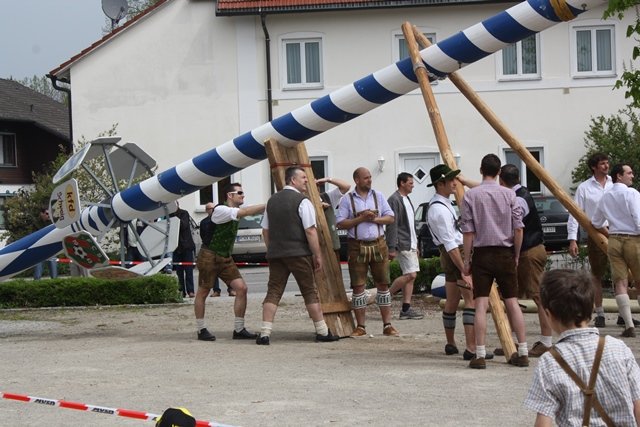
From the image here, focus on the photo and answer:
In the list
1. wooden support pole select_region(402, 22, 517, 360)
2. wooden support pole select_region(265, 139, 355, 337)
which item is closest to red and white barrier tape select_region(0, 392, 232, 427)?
wooden support pole select_region(402, 22, 517, 360)

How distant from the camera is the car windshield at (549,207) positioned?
26938 millimetres

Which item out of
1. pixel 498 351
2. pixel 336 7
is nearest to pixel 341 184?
pixel 498 351

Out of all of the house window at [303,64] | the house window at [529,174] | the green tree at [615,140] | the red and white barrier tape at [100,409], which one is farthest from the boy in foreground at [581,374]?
the house window at [303,64]

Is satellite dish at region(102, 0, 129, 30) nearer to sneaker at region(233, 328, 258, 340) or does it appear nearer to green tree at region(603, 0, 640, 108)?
sneaker at region(233, 328, 258, 340)

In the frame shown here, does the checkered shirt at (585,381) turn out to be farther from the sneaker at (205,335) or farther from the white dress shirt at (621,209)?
the sneaker at (205,335)

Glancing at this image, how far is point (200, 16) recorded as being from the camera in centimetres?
3319

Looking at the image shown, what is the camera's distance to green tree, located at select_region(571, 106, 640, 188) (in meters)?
30.3

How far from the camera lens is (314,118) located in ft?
40.9

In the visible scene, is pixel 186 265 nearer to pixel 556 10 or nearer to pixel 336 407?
pixel 556 10

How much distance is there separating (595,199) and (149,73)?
23028mm

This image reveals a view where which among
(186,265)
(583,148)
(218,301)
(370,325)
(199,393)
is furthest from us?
(583,148)

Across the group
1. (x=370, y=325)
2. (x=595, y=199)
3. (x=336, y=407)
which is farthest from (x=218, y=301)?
(x=336, y=407)

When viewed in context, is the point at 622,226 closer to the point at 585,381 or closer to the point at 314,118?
the point at 314,118

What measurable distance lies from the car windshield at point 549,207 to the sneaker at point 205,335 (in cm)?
1568
